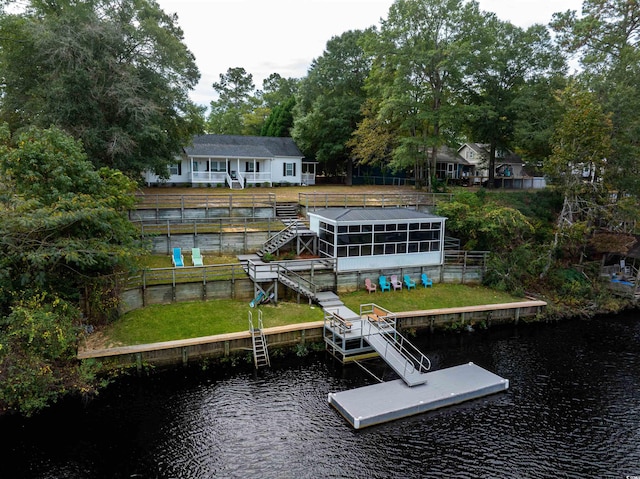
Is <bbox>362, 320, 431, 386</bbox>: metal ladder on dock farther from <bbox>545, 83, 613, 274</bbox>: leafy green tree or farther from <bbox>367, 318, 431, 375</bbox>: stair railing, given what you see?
<bbox>545, 83, 613, 274</bbox>: leafy green tree

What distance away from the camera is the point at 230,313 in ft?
58.2

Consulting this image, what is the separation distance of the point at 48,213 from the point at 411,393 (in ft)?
39.7

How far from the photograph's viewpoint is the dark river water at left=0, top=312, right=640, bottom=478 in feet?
34.8

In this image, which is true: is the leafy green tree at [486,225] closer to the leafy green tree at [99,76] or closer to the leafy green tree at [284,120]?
the leafy green tree at [99,76]

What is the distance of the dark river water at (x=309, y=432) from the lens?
10617 mm

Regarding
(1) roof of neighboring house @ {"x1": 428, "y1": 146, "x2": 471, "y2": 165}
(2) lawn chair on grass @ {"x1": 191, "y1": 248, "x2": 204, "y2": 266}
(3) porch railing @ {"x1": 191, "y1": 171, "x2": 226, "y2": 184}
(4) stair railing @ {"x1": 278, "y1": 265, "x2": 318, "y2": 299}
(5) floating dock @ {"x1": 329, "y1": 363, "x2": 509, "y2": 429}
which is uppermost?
(1) roof of neighboring house @ {"x1": 428, "y1": 146, "x2": 471, "y2": 165}

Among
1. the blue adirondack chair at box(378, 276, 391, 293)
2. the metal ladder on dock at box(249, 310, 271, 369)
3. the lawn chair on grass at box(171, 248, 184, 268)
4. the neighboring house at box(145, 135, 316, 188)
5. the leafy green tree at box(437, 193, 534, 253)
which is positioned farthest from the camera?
the neighboring house at box(145, 135, 316, 188)

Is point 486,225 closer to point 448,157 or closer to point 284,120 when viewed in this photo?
point 448,157

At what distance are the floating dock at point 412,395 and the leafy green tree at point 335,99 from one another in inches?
1033

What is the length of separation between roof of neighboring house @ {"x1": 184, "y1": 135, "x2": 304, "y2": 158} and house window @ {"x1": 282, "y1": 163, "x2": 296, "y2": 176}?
830 millimetres

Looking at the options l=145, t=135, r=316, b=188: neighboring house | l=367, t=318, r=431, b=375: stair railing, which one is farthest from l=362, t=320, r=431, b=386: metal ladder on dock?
l=145, t=135, r=316, b=188: neighboring house

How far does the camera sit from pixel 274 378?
48.5 feet

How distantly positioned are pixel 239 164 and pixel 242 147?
A: 1931mm

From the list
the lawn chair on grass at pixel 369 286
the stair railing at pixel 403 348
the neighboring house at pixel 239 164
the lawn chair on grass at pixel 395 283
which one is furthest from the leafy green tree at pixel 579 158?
the neighboring house at pixel 239 164
